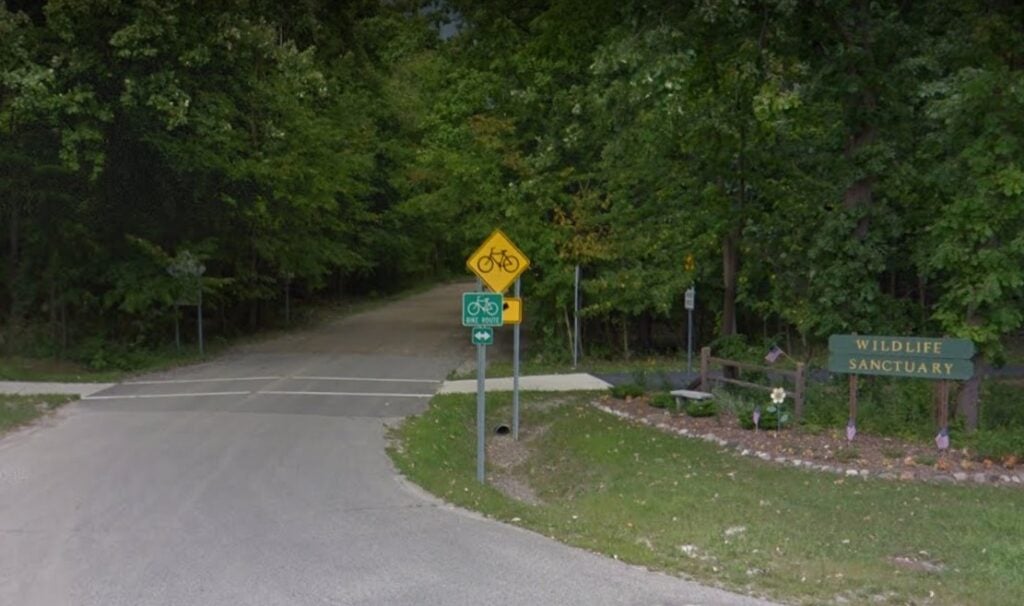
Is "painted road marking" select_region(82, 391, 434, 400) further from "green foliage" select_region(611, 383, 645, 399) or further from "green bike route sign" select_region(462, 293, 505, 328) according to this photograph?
"green bike route sign" select_region(462, 293, 505, 328)

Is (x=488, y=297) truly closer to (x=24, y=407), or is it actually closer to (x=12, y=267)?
(x=24, y=407)

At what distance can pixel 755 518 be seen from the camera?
26.0ft

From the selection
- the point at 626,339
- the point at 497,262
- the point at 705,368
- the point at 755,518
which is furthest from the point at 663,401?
the point at 626,339

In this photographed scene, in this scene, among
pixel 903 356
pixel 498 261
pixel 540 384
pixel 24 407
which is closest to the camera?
pixel 498 261

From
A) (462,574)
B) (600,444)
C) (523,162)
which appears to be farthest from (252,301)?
(462,574)

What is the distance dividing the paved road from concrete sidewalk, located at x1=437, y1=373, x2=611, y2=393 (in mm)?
2387

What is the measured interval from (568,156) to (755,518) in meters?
Result: 14.3

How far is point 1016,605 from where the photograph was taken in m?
5.79

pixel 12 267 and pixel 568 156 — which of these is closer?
pixel 568 156

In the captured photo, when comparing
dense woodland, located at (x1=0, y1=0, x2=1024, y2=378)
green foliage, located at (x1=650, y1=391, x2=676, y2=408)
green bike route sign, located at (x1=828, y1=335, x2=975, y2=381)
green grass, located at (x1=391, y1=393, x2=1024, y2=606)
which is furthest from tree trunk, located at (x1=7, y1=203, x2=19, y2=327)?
green bike route sign, located at (x1=828, y1=335, x2=975, y2=381)

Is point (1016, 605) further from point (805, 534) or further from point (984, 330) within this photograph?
point (984, 330)

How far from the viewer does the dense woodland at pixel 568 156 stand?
11.1m

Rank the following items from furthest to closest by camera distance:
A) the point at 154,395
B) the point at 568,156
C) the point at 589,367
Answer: the point at 568,156
the point at 589,367
the point at 154,395

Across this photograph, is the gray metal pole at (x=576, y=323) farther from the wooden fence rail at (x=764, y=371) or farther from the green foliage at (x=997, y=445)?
the green foliage at (x=997, y=445)
